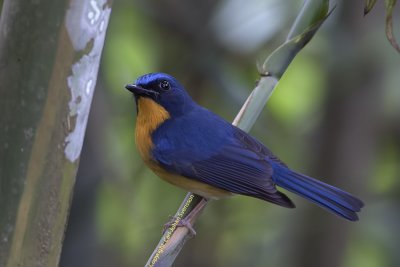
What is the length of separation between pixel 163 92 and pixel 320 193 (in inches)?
31.8

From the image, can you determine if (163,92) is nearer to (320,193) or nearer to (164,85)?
(164,85)

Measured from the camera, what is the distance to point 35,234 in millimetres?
1217

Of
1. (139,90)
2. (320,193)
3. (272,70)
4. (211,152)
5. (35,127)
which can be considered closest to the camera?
(35,127)

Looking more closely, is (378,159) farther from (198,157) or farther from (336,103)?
(198,157)

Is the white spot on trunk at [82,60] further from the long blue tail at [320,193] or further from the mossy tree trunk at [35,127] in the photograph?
the long blue tail at [320,193]

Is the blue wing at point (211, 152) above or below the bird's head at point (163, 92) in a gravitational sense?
below

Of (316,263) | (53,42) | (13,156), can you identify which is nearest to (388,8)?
(53,42)

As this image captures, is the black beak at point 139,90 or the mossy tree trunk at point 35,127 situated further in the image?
the black beak at point 139,90

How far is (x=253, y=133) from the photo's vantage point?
3752 mm

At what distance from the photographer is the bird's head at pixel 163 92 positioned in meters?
3.00

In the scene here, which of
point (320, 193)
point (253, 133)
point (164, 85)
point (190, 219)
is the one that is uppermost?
point (164, 85)

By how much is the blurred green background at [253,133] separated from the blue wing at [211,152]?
208mm

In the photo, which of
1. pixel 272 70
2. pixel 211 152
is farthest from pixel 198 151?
pixel 272 70

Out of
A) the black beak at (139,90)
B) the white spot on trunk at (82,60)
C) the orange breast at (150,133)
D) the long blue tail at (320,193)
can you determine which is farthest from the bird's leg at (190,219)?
the white spot on trunk at (82,60)
